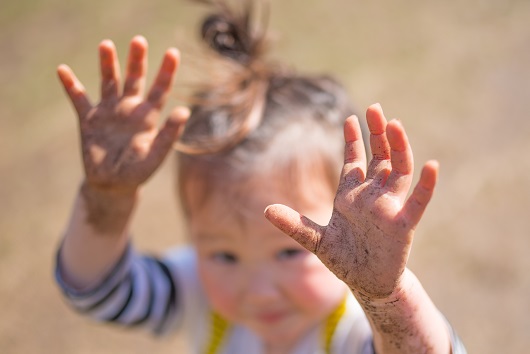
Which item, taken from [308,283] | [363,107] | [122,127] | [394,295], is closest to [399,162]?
[394,295]

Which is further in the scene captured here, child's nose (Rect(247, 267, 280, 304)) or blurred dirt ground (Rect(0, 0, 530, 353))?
blurred dirt ground (Rect(0, 0, 530, 353))

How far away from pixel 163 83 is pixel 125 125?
9cm

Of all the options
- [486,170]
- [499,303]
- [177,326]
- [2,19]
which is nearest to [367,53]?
[486,170]

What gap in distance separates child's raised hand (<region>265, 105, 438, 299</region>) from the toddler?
0.52 feet

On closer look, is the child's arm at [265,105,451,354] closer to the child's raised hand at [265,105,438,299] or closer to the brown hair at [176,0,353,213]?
the child's raised hand at [265,105,438,299]

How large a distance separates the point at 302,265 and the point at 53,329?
108 cm

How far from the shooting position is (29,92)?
277 centimetres

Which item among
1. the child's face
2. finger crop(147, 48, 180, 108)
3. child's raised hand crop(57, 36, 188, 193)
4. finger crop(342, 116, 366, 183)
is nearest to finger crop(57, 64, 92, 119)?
child's raised hand crop(57, 36, 188, 193)

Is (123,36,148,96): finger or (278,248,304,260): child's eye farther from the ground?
(123,36,148,96): finger

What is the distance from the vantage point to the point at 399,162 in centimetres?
79

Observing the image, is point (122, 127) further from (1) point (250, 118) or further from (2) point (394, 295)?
(2) point (394, 295)

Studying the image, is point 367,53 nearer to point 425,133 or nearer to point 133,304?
point 425,133

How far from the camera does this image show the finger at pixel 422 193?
2.42 ft

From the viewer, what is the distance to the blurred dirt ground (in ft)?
6.52
